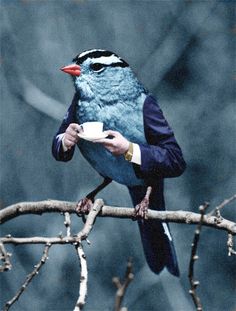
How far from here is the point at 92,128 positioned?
1.67 metres

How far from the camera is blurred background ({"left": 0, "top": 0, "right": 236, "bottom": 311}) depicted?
1.96 meters

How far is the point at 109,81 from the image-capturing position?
1.68 m

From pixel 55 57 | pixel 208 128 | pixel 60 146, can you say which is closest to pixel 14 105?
pixel 55 57

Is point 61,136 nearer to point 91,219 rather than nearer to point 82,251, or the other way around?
point 91,219

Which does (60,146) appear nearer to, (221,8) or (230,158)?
(230,158)

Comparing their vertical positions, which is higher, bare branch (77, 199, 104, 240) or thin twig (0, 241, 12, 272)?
Result: bare branch (77, 199, 104, 240)

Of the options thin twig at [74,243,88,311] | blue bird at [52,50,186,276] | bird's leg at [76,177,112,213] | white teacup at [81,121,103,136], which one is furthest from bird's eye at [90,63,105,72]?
thin twig at [74,243,88,311]

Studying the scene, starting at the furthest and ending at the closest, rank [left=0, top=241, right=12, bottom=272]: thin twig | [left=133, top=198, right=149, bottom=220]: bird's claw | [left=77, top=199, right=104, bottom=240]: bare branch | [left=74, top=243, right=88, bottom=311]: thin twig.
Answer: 1. [left=133, top=198, right=149, bottom=220]: bird's claw
2. [left=77, top=199, right=104, bottom=240]: bare branch
3. [left=0, top=241, right=12, bottom=272]: thin twig
4. [left=74, top=243, right=88, bottom=311]: thin twig

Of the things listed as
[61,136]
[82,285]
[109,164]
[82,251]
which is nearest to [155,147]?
[109,164]

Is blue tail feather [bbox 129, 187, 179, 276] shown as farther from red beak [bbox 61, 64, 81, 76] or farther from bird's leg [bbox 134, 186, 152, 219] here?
red beak [bbox 61, 64, 81, 76]

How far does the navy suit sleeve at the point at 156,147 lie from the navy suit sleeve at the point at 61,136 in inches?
6.5

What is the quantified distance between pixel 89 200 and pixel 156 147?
198mm

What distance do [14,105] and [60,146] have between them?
0.38m

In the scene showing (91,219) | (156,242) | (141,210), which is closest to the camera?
(91,219)
